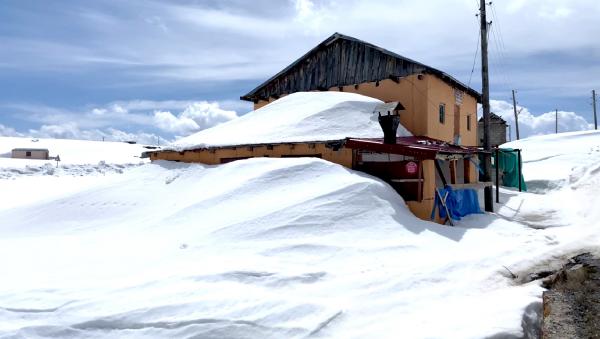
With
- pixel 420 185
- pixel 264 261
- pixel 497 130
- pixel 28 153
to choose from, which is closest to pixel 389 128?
pixel 420 185

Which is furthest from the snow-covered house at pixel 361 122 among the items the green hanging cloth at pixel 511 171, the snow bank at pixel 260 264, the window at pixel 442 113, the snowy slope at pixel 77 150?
the snowy slope at pixel 77 150

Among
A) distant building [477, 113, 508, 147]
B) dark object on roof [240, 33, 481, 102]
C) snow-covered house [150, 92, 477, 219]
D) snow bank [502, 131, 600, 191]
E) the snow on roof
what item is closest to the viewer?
snow-covered house [150, 92, 477, 219]

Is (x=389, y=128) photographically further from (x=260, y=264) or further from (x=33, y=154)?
(x=33, y=154)

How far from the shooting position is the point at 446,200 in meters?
13.5

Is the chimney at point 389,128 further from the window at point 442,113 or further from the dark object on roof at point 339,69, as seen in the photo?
the window at point 442,113

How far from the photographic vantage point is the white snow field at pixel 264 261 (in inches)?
233

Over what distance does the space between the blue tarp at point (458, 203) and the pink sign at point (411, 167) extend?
3.65 feet

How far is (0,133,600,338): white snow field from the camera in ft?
19.4

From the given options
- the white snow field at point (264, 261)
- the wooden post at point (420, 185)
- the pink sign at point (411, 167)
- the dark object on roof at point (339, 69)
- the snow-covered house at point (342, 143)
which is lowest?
the white snow field at point (264, 261)

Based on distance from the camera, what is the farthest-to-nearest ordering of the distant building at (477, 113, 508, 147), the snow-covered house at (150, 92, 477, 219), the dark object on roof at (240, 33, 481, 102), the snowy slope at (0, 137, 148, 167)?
the snowy slope at (0, 137, 148, 167)
the distant building at (477, 113, 508, 147)
the dark object on roof at (240, 33, 481, 102)
the snow-covered house at (150, 92, 477, 219)

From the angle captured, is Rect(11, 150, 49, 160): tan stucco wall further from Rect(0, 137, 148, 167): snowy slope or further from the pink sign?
the pink sign

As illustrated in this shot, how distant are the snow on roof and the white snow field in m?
2.23

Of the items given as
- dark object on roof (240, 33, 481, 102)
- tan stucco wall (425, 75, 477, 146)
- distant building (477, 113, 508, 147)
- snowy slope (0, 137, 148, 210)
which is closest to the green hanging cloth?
tan stucco wall (425, 75, 477, 146)

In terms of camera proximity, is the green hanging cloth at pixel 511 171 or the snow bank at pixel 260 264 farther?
the green hanging cloth at pixel 511 171
